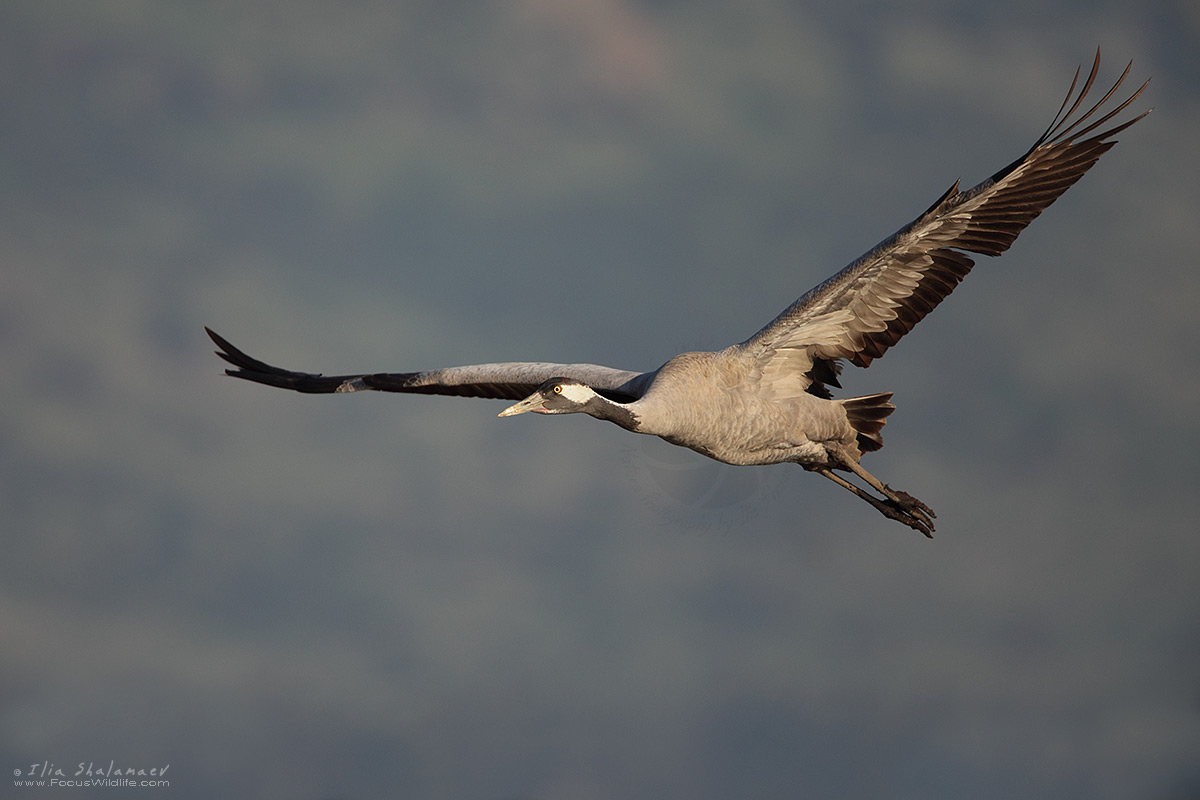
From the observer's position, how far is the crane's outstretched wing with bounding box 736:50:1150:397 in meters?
10.8

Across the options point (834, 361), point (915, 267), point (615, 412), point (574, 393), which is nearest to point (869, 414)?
point (834, 361)

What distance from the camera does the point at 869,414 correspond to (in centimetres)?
1300

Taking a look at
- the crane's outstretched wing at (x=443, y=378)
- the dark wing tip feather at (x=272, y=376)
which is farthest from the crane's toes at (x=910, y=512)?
the dark wing tip feather at (x=272, y=376)

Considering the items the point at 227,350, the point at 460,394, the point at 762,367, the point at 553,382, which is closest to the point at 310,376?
the point at 227,350

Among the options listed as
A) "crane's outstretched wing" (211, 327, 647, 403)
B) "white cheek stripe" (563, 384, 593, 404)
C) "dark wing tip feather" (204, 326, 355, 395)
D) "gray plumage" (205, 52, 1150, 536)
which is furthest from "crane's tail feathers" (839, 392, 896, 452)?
"dark wing tip feather" (204, 326, 355, 395)

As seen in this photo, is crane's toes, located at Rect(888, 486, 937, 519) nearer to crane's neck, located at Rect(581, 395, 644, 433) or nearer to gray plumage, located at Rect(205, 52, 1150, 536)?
gray plumage, located at Rect(205, 52, 1150, 536)

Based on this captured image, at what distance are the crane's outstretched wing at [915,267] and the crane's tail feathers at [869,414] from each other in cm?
48

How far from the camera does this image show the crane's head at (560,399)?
→ 1114 centimetres

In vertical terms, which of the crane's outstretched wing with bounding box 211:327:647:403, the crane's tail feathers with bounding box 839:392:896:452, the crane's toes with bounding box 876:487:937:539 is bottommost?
the crane's toes with bounding box 876:487:937:539

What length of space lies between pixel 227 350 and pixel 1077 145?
11.1 metres

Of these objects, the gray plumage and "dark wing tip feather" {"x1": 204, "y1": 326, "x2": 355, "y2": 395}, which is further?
"dark wing tip feather" {"x1": 204, "y1": 326, "x2": 355, "y2": 395}

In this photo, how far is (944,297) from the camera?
11.9 meters

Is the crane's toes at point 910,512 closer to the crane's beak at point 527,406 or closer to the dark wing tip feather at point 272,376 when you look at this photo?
the crane's beak at point 527,406

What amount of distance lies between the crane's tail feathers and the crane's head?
3402 mm
